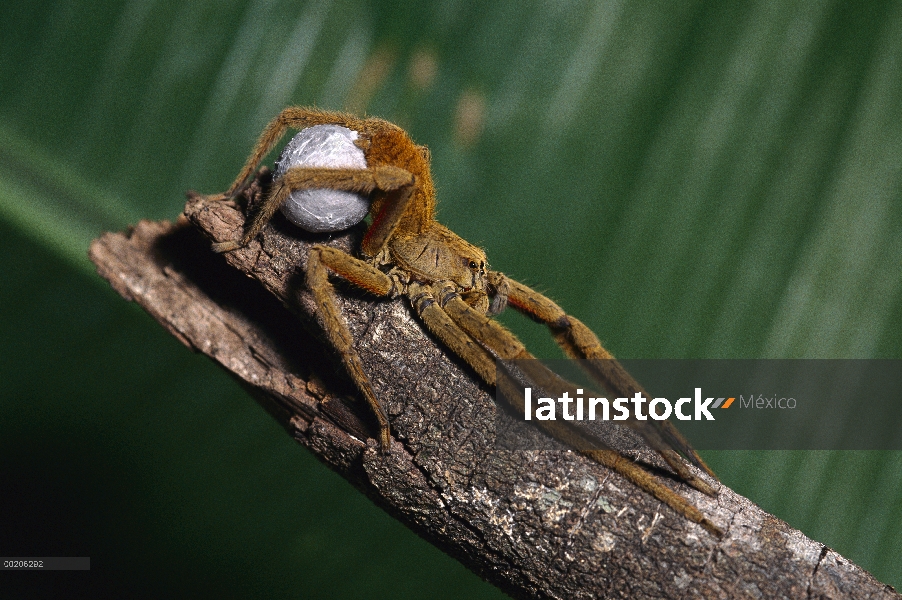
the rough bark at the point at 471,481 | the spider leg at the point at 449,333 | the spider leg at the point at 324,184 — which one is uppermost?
the spider leg at the point at 324,184

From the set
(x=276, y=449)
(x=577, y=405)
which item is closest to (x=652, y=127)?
(x=577, y=405)

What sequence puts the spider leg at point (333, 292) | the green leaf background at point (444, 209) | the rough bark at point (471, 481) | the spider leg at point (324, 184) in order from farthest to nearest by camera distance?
the green leaf background at point (444, 209), the spider leg at point (324, 184), the spider leg at point (333, 292), the rough bark at point (471, 481)

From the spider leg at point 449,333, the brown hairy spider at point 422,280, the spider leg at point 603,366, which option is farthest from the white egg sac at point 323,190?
the spider leg at point 603,366

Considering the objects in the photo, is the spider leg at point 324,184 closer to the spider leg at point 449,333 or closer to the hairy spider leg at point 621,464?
the spider leg at point 449,333

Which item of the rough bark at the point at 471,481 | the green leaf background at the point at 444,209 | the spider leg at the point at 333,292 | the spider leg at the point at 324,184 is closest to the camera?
the rough bark at the point at 471,481

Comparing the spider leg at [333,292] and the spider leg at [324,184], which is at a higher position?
the spider leg at [324,184]

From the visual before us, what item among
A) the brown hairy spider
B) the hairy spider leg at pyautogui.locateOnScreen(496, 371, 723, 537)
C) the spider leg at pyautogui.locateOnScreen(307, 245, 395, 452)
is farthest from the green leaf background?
the hairy spider leg at pyautogui.locateOnScreen(496, 371, 723, 537)
